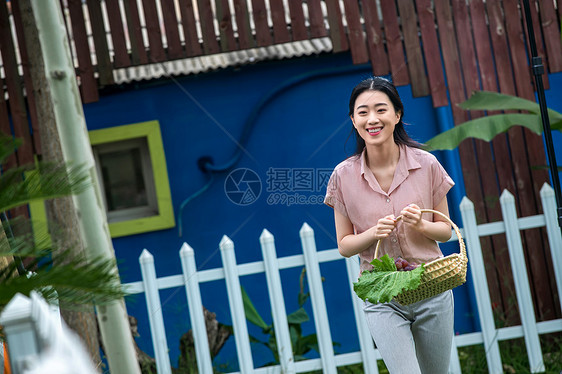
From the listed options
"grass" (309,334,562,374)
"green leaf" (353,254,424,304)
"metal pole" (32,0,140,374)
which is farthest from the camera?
"grass" (309,334,562,374)

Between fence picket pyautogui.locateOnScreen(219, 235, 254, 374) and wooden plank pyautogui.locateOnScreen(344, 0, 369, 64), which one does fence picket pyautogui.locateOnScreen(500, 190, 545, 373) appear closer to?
wooden plank pyautogui.locateOnScreen(344, 0, 369, 64)

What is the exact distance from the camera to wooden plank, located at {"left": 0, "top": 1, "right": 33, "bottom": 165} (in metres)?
4.37

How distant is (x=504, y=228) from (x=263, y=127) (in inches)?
75.3

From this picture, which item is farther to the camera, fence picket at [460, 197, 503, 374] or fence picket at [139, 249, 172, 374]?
fence picket at [460, 197, 503, 374]

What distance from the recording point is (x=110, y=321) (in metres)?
3.37

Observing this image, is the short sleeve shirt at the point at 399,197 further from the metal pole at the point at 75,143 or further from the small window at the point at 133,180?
the small window at the point at 133,180

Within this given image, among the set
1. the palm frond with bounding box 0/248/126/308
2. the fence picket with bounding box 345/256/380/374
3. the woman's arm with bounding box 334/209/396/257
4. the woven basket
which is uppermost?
the palm frond with bounding box 0/248/126/308

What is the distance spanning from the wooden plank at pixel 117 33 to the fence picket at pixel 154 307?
4.35ft

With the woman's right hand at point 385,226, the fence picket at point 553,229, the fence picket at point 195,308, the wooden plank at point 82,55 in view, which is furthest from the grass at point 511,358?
the wooden plank at point 82,55

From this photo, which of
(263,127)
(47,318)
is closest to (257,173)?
(263,127)

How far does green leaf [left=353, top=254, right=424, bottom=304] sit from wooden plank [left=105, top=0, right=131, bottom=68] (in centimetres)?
Result: 256

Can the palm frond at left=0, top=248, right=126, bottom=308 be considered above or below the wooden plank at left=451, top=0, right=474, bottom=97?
below

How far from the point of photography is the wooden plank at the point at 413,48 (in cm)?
429

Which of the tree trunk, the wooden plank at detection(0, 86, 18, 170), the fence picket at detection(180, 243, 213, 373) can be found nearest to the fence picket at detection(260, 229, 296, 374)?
the fence picket at detection(180, 243, 213, 373)
